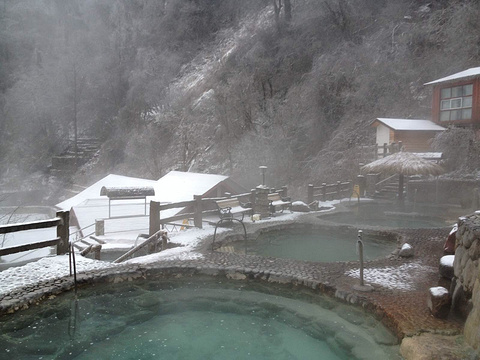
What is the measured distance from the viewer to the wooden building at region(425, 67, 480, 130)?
21.5 metres

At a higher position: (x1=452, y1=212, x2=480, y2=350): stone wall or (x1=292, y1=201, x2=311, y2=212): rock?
(x1=452, y1=212, x2=480, y2=350): stone wall

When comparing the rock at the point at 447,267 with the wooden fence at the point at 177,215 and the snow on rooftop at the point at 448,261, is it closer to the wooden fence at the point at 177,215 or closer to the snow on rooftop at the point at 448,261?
the snow on rooftop at the point at 448,261

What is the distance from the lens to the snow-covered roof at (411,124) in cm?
2167

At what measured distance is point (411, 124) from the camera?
2267cm

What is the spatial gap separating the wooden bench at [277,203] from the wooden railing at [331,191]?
234cm

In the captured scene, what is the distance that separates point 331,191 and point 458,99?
33.5ft

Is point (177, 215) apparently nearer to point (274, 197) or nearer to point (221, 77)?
point (274, 197)

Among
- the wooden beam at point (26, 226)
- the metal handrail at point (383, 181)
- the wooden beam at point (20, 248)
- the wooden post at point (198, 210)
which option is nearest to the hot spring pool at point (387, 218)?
the metal handrail at point (383, 181)

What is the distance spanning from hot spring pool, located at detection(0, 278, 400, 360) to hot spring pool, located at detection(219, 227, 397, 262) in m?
2.87

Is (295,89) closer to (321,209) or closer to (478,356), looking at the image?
(321,209)

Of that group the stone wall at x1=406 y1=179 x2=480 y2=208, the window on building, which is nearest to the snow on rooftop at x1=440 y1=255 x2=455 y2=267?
the stone wall at x1=406 y1=179 x2=480 y2=208

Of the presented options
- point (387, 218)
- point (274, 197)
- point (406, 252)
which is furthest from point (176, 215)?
point (387, 218)

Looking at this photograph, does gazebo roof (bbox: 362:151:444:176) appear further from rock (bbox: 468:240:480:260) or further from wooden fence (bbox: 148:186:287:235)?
rock (bbox: 468:240:480:260)

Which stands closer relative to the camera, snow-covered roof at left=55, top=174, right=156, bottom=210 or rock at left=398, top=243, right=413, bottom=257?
rock at left=398, top=243, right=413, bottom=257
